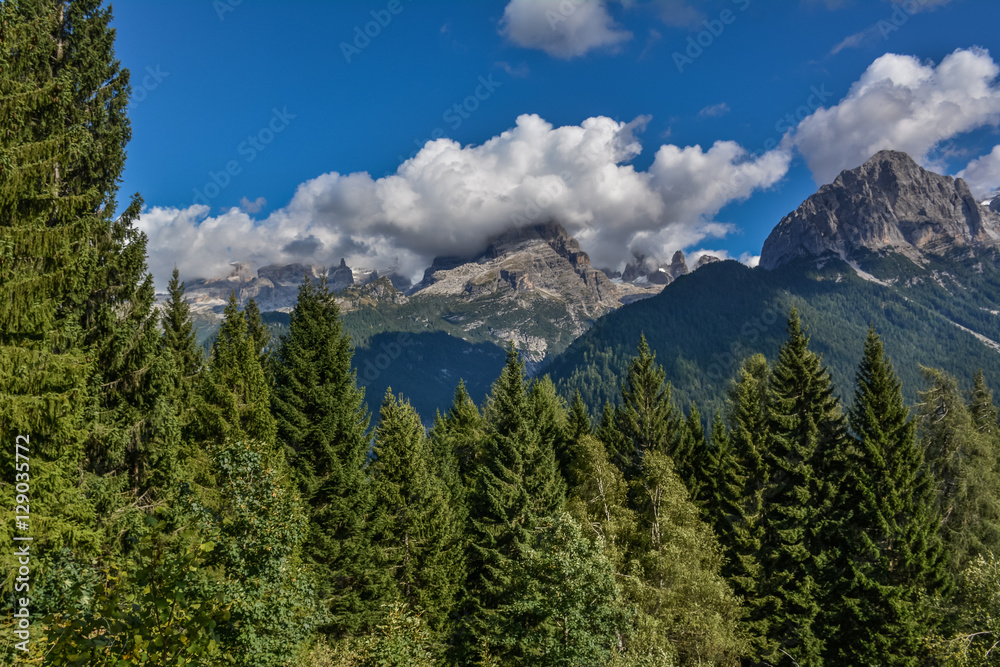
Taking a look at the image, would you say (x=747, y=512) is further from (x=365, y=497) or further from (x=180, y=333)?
(x=180, y=333)

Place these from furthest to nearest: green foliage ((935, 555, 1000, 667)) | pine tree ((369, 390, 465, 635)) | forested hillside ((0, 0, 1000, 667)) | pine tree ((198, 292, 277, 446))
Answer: pine tree ((369, 390, 465, 635)) < pine tree ((198, 292, 277, 446)) < green foliage ((935, 555, 1000, 667)) < forested hillside ((0, 0, 1000, 667))

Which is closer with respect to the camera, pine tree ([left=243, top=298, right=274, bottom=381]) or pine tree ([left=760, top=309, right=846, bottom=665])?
pine tree ([left=760, top=309, right=846, bottom=665])

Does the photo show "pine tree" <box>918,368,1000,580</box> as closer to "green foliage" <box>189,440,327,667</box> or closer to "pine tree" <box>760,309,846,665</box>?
"pine tree" <box>760,309,846,665</box>

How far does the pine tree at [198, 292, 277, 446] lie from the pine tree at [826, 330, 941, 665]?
3539cm

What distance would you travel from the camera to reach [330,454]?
88.3ft

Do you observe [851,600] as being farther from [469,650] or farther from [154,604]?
[154,604]

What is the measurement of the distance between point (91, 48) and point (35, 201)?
794 centimetres

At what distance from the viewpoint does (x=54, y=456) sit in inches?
509

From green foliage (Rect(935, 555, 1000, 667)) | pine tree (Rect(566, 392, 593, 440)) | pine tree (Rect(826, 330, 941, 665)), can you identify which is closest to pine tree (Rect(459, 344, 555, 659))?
pine tree (Rect(566, 392, 593, 440))

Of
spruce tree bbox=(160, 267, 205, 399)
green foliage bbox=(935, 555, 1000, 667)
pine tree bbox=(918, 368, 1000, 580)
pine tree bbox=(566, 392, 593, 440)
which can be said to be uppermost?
spruce tree bbox=(160, 267, 205, 399)

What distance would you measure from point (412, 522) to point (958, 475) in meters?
36.7

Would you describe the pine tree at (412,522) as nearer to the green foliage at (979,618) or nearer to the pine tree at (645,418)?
the pine tree at (645,418)

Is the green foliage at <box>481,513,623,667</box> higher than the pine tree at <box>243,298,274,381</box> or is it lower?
lower

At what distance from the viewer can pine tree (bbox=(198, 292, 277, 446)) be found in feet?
74.2
